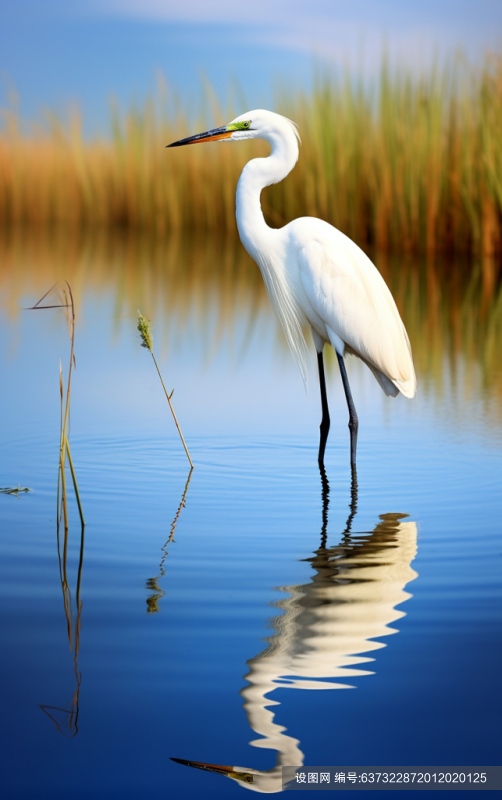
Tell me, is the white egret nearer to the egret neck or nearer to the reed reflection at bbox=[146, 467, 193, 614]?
the egret neck

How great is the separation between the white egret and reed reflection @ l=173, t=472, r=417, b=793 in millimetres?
1130

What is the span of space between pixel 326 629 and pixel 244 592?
0.30m

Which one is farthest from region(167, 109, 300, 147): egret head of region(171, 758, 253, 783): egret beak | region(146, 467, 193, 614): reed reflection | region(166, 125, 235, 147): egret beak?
region(171, 758, 253, 783): egret beak

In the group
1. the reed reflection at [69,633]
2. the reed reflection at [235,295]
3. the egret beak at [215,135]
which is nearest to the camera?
the reed reflection at [69,633]

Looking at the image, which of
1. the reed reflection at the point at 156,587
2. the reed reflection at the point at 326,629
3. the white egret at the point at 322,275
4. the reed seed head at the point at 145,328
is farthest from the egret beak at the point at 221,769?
the white egret at the point at 322,275

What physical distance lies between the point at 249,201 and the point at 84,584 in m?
2.03

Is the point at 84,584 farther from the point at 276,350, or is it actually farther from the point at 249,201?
the point at 276,350

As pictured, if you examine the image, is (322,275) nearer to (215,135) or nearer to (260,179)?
(260,179)

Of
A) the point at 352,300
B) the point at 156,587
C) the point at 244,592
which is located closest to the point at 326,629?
the point at 244,592

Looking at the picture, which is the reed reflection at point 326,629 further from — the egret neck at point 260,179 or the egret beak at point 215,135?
the egret beak at point 215,135

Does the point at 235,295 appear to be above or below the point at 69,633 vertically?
below

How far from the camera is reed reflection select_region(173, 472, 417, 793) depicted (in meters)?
1.53

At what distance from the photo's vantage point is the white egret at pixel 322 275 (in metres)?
3.73

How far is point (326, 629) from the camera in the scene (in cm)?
194
